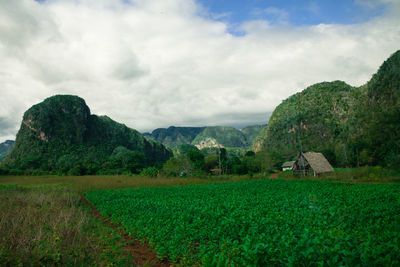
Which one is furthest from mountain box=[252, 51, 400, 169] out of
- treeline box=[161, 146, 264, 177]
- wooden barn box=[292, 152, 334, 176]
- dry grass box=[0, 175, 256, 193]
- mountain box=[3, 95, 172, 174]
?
mountain box=[3, 95, 172, 174]

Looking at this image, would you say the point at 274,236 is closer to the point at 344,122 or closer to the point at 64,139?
the point at 344,122

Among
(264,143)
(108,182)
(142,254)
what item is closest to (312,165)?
(108,182)

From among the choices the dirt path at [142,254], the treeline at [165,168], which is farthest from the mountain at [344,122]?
the dirt path at [142,254]

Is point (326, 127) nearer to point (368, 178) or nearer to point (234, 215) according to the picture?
point (368, 178)

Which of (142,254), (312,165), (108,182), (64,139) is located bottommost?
(108,182)

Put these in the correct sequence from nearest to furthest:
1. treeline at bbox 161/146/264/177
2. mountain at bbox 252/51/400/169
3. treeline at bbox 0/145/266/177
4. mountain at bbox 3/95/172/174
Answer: mountain at bbox 252/51/400/169 → treeline at bbox 161/146/264/177 → treeline at bbox 0/145/266/177 → mountain at bbox 3/95/172/174

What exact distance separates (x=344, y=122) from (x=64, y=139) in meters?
146

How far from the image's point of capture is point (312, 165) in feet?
135

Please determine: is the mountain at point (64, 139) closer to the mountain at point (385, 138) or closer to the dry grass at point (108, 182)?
the dry grass at point (108, 182)

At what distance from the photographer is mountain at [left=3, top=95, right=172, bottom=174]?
304 feet

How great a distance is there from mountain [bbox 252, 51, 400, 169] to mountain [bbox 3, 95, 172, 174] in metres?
67.5

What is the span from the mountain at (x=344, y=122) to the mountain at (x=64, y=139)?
67.5 meters

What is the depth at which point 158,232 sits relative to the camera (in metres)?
8.24

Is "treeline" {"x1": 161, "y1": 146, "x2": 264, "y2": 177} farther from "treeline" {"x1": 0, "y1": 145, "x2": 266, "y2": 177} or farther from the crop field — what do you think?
the crop field
